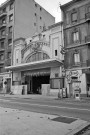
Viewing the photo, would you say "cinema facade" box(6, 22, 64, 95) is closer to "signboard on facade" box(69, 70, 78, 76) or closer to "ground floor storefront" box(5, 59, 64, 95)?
"ground floor storefront" box(5, 59, 64, 95)

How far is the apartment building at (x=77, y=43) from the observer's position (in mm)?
24438

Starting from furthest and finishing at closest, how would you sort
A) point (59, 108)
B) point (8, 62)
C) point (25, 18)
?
point (25, 18) → point (8, 62) → point (59, 108)

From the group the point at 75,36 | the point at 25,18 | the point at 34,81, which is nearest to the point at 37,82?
the point at 34,81

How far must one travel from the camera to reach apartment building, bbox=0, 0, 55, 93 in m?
39.0

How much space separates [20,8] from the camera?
4116 centimetres

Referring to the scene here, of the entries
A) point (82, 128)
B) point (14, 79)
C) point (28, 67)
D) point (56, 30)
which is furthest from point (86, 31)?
point (82, 128)

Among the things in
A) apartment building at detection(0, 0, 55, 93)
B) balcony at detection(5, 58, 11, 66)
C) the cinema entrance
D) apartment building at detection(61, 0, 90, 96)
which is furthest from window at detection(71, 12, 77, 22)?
balcony at detection(5, 58, 11, 66)

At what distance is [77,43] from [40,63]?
738 cm

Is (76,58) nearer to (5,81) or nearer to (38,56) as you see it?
(38,56)

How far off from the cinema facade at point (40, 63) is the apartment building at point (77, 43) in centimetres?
132

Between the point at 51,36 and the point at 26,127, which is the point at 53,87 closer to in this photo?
the point at 51,36

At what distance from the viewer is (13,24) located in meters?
39.1

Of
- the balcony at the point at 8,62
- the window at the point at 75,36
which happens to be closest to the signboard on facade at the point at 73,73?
the window at the point at 75,36

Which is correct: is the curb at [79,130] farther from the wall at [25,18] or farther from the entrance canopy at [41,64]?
the wall at [25,18]
